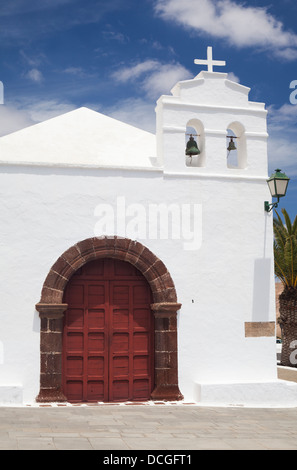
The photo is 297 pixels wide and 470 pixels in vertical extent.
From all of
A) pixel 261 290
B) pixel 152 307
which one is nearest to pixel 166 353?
pixel 152 307

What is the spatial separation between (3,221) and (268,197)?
4477 mm

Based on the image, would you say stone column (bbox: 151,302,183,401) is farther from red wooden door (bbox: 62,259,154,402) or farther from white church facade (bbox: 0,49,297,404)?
red wooden door (bbox: 62,259,154,402)

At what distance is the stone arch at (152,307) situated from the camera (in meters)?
8.56

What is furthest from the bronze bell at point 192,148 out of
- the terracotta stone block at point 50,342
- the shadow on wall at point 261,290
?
the terracotta stone block at point 50,342

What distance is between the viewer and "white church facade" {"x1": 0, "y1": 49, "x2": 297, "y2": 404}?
28.5 ft

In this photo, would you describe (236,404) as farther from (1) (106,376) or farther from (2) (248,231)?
(2) (248,231)

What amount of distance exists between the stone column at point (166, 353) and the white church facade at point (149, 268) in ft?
0.06

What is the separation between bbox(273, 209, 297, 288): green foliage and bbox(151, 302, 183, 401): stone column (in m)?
8.25

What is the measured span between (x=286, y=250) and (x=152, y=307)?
846 cm

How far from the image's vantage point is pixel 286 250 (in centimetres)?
1652

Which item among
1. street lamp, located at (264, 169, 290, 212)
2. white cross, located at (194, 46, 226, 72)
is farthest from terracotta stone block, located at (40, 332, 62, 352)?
white cross, located at (194, 46, 226, 72)

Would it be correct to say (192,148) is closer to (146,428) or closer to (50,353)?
(50,353)

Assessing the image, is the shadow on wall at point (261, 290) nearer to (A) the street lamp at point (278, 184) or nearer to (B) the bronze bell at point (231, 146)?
(A) the street lamp at point (278, 184)
